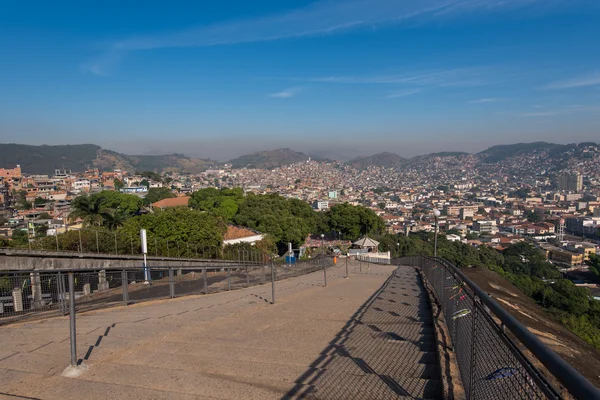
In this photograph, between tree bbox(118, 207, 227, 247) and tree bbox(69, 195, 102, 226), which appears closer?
tree bbox(118, 207, 227, 247)

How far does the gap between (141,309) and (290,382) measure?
5386mm

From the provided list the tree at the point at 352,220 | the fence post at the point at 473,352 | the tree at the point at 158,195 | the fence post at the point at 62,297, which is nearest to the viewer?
the fence post at the point at 473,352

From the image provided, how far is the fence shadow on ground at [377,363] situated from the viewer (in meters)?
3.55

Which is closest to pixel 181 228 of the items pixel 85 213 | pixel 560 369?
pixel 85 213

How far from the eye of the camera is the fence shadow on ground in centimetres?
355

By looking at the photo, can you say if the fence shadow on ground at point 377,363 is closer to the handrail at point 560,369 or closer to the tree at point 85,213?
the handrail at point 560,369

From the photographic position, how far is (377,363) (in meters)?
4.46

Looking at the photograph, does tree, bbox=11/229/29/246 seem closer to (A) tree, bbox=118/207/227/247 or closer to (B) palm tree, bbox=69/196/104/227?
(B) palm tree, bbox=69/196/104/227

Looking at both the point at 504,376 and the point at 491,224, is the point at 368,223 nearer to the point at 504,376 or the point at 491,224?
the point at 504,376

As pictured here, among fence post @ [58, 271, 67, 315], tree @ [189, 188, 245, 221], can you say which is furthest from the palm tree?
fence post @ [58, 271, 67, 315]

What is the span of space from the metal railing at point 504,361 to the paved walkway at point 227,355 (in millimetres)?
554

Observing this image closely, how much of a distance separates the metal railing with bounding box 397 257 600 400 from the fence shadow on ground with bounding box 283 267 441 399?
44cm

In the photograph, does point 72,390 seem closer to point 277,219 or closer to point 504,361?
point 504,361

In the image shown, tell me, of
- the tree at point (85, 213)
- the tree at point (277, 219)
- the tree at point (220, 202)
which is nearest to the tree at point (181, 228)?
the tree at point (85, 213)
